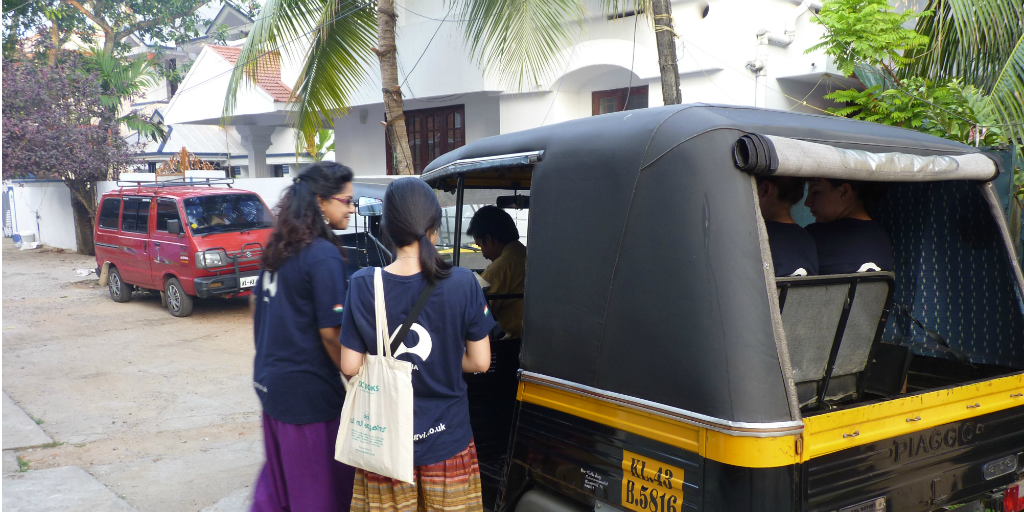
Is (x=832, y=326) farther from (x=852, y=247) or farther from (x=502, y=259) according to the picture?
(x=502, y=259)

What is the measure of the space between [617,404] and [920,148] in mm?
1565

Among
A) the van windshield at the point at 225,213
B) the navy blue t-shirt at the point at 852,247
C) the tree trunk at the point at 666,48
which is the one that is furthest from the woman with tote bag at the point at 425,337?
the van windshield at the point at 225,213

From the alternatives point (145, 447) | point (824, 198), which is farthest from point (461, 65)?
point (824, 198)

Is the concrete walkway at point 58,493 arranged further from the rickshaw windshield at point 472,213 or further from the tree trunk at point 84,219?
the tree trunk at point 84,219

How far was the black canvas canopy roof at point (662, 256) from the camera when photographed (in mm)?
2203

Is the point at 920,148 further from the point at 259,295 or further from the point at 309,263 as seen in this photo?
the point at 259,295

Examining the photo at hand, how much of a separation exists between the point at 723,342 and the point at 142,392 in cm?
665

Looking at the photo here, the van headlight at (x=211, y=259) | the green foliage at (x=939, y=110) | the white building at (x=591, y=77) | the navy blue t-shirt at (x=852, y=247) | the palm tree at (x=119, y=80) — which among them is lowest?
the van headlight at (x=211, y=259)

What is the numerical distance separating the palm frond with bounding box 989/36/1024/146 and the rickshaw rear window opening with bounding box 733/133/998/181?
9.88ft

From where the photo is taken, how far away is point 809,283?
2.47 metres

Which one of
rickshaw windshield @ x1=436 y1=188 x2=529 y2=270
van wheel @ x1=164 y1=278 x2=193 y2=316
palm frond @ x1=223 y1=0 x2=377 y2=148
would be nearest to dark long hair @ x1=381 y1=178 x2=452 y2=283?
rickshaw windshield @ x1=436 y1=188 x2=529 y2=270

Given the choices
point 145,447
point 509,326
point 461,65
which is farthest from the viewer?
point 461,65

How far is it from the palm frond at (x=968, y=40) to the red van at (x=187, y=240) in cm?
905

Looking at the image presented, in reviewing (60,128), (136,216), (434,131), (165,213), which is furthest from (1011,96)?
(60,128)
